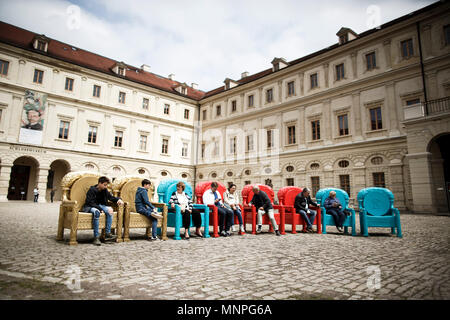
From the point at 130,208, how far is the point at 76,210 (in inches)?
49.6

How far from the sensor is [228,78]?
32531 mm

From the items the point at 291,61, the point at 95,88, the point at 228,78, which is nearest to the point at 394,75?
the point at 291,61

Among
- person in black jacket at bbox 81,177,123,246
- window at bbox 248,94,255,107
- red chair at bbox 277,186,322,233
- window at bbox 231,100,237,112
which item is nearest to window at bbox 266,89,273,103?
window at bbox 248,94,255,107

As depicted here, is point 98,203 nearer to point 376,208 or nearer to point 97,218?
point 97,218

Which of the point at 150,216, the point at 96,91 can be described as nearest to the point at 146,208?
the point at 150,216

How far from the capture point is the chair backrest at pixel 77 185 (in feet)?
20.5

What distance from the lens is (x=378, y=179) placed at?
1948 cm

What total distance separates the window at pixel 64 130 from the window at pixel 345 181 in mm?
24973

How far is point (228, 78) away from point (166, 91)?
7649mm

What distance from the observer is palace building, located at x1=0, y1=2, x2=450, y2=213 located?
17922mm

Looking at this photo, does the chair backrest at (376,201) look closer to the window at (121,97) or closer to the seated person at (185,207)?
the seated person at (185,207)

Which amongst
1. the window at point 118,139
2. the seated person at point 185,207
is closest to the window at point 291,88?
the window at point 118,139

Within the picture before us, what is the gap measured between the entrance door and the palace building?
3.9 inches

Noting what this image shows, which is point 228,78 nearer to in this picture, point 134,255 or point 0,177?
point 0,177
